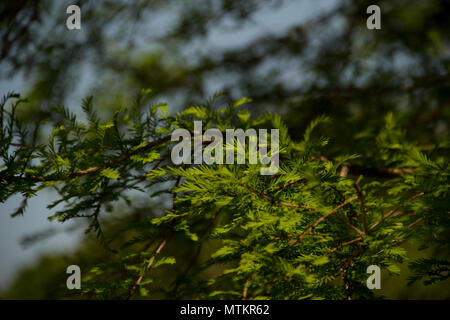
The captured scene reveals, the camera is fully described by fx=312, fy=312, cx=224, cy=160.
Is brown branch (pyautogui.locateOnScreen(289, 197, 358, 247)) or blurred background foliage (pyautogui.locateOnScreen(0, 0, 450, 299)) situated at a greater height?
blurred background foliage (pyautogui.locateOnScreen(0, 0, 450, 299))

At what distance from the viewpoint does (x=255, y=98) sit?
329cm

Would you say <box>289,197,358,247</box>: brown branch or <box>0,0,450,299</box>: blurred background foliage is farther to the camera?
<box>0,0,450,299</box>: blurred background foliage

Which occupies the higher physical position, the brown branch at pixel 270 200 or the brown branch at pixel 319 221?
the brown branch at pixel 270 200

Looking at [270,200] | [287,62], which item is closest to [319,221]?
[270,200]

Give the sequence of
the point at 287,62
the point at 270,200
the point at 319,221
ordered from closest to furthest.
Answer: the point at 319,221
the point at 270,200
the point at 287,62

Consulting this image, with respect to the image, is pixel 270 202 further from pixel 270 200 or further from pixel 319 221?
pixel 319 221

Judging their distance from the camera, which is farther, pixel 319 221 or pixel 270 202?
pixel 270 202

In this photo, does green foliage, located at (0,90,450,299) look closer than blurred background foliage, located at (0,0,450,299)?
Yes

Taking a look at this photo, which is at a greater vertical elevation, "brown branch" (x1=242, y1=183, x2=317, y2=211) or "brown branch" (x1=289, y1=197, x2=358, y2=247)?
"brown branch" (x1=242, y1=183, x2=317, y2=211)

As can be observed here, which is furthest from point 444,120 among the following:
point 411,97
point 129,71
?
point 129,71

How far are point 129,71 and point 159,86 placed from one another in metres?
0.55

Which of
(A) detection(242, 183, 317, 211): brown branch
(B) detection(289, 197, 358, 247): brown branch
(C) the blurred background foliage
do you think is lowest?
(B) detection(289, 197, 358, 247): brown branch

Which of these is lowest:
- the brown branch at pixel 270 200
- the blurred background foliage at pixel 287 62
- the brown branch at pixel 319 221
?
the brown branch at pixel 319 221
